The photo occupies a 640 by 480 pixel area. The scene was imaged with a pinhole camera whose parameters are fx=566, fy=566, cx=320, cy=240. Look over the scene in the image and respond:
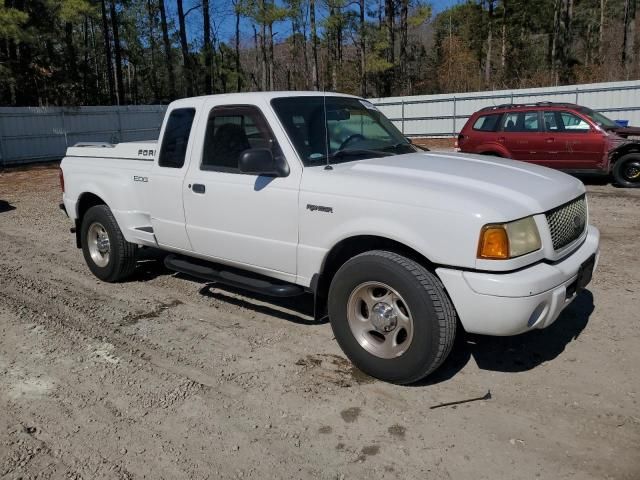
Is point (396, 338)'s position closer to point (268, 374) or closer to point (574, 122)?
point (268, 374)

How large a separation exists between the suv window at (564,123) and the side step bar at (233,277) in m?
9.69

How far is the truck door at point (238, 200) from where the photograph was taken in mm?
4156

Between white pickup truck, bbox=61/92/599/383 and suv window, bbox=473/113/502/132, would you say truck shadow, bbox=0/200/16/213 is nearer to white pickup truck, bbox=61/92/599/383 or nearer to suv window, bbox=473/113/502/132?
white pickup truck, bbox=61/92/599/383

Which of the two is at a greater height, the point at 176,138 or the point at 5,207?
the point at 176,138

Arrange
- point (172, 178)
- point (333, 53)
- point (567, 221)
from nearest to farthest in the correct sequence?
1. point (567, 221)
2. point (172, 178)
3. point (333, 53)

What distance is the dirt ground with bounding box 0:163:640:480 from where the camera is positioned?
2.99 m

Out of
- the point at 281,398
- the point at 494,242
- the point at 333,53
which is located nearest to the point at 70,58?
the point at 333,53

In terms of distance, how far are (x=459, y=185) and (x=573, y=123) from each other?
992 centimetres

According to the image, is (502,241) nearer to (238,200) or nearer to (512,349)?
(512,349)

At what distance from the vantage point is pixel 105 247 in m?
6.16

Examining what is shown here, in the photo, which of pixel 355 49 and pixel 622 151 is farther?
pixel 355 49

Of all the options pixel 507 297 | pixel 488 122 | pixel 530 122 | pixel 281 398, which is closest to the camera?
pixel 507 297

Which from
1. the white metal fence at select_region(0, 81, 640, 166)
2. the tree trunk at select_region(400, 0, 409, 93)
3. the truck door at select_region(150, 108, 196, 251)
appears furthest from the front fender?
the tree trunk at select_region(400, 0, 409, 93)

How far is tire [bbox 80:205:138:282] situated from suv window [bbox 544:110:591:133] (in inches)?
386
